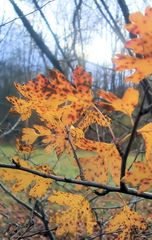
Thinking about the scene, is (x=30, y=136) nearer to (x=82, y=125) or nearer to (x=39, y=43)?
(x=82, y=125)

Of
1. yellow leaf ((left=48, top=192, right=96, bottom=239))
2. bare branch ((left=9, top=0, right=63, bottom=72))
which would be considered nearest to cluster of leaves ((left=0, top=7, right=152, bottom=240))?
yellow leaf ((left=48, top=192, right=96, bottom=239))

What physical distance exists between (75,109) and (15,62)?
21.3 metres

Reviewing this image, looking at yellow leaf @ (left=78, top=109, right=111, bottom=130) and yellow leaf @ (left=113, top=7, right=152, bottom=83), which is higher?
yellow leaf @ (left=113, top=7, right=152, bottom=83)

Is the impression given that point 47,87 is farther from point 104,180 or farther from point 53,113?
point 104,180

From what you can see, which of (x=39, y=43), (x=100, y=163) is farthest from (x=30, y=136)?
(x=39, y=43)

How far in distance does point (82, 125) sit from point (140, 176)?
290 millimetres

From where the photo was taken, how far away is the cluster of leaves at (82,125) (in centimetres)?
68

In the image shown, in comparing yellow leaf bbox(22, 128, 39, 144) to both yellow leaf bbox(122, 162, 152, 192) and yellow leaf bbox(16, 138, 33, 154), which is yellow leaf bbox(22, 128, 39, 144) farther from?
yellow leaf bbox(122, 162, 152, 192)

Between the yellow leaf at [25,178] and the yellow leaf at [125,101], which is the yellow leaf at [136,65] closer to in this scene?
the yellow leaf at [125,101]

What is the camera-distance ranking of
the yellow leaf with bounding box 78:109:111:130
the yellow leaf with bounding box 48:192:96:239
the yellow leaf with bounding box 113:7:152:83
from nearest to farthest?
1. the yellow leaf with bounding box 113:7:152:83
2. the yellow leaf with bounding box 78:109:111:130
3. the yellow leaf with bounding box 48:192:96:239

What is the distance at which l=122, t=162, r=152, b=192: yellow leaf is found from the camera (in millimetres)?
767

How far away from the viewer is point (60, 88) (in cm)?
80

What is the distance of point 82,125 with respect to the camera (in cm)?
104

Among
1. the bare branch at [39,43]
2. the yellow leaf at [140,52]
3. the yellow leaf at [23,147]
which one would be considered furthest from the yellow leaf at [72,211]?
the bare branch at [39,43]
